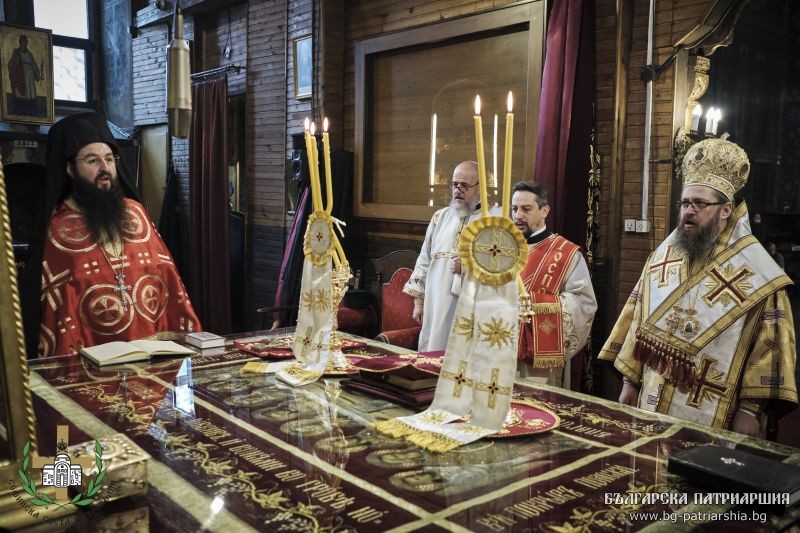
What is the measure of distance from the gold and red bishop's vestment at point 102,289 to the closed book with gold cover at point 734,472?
3.16m

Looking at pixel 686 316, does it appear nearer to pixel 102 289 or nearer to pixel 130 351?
pixel 130 351

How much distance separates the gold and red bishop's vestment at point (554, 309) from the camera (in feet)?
12.4

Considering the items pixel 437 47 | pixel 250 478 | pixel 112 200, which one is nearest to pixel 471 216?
pixel 437 47

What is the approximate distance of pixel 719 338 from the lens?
3072 mm

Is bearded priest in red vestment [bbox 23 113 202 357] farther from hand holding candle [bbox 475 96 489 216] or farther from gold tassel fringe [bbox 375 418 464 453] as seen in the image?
hand holding candle [bbox 475 96 489 216]

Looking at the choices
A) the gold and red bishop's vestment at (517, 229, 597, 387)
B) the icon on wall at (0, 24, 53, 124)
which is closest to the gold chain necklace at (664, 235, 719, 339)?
the gold and red bishop's vestment at (517, 229, 597, 387)

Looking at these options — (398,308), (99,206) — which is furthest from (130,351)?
(398,308)

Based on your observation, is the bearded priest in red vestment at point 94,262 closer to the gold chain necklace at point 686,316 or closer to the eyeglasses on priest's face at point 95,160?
the eyeglasses on priest's face at point 95,160

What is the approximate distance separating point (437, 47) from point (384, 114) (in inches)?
35.3

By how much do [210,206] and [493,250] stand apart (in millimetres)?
6915

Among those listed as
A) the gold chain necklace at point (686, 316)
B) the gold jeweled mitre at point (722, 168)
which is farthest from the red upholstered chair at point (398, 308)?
the gold jeweled mitre at point (722, 168)

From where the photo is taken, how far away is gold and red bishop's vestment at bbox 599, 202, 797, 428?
2.96m

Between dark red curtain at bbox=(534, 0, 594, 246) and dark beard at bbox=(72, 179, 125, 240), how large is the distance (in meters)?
2.84

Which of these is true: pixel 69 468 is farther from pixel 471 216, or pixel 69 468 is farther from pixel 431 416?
pixel 471 216
